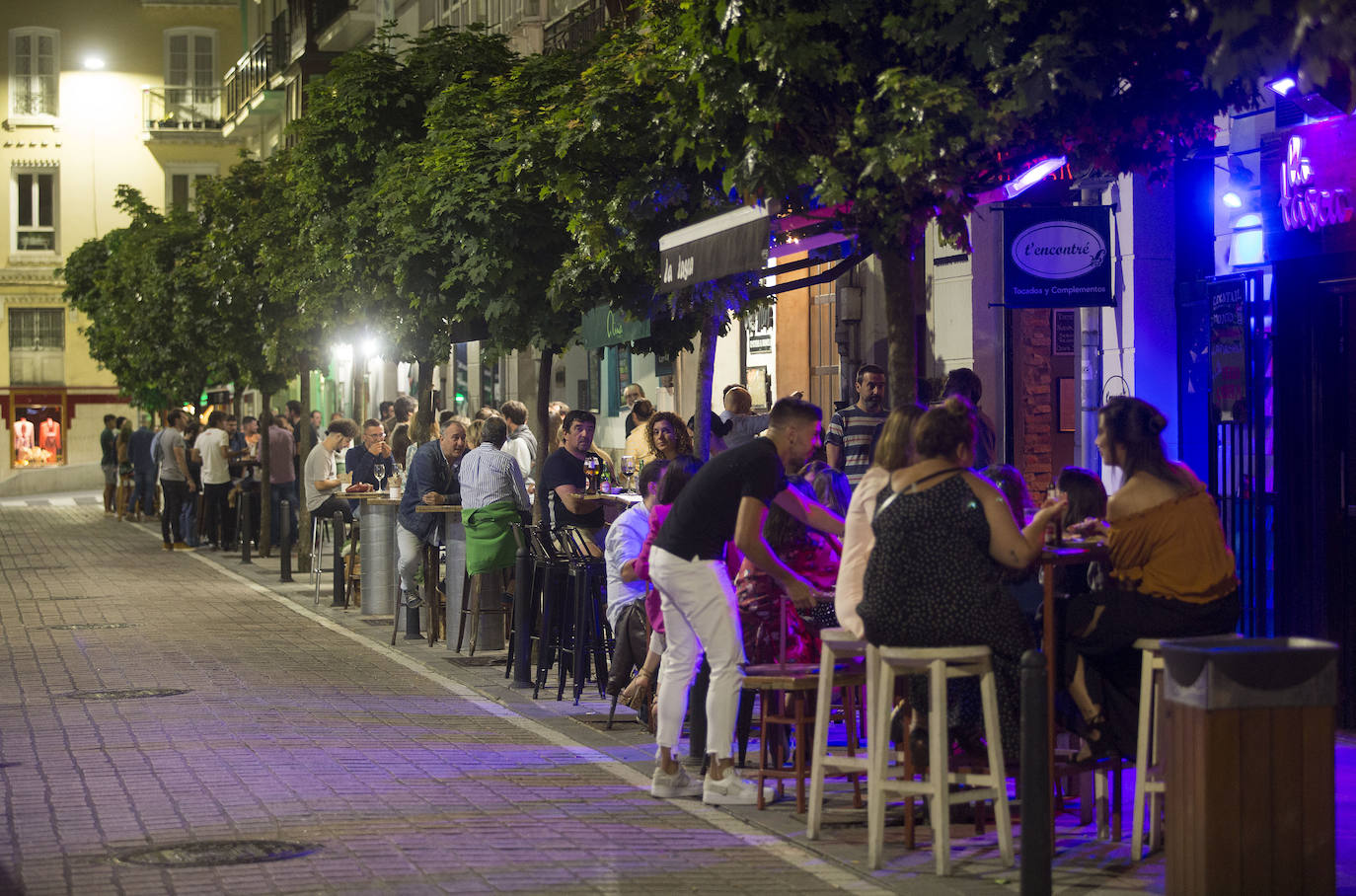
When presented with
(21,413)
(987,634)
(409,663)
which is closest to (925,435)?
(987,634)

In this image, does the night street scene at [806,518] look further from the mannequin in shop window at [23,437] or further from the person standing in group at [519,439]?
the mannequin in shop window at [23,437]

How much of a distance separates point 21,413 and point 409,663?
56195mm

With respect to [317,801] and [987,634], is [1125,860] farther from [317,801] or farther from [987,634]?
[317,801]

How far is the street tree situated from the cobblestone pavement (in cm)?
262

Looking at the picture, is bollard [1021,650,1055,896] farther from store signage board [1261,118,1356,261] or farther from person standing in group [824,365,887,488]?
person standing in group [824,365,887,488]

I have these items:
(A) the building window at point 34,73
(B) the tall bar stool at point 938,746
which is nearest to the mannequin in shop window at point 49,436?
(A) the building window at point 34,73

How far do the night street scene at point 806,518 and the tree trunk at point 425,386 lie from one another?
7cm

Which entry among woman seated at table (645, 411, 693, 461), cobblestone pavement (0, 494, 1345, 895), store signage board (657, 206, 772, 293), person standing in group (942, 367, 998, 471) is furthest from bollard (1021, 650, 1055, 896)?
woman seated at table (645, 411, 693, 461)

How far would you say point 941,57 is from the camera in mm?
9516

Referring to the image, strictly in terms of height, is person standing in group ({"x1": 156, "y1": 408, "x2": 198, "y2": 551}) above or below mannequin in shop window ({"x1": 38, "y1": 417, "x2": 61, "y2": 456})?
below

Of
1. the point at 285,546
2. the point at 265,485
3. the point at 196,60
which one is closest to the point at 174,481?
the point at 265,485

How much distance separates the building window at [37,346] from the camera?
68000 millimetres

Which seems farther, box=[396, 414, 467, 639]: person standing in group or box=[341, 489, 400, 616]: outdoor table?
box=[341, 489, 400, 616]: outdoor table

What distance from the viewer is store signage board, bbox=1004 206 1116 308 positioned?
14375 millimetres
